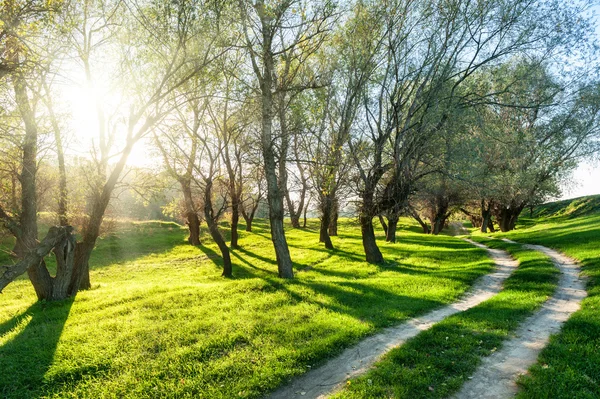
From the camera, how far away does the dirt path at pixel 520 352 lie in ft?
21.6

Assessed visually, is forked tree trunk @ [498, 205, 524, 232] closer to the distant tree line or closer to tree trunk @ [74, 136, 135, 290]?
the distant tree line

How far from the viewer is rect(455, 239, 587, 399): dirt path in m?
6.57

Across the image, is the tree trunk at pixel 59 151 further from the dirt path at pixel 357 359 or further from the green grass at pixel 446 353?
the green grass at pixel 446 353

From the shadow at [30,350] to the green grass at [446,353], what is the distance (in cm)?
635

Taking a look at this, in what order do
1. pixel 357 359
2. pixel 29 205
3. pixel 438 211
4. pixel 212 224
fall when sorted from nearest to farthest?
pixel 357 359 → pixel 29 205 → pixel 212 224 → pixel 438 211

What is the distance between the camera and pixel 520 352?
8078 millimetres

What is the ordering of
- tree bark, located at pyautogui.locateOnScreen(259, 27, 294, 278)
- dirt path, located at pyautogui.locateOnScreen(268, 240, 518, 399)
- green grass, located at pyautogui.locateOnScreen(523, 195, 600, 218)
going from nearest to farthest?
dirt path, located at pyautogui.locateOnScreen(268, 240, 518, 399), tree bark, located at pyautogui.locateOnScreen(259, 27, 294, 278), green grass, located at pyautogui.locateOnScreen(523, 195, 600, 218)

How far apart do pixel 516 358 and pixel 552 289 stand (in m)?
8.12

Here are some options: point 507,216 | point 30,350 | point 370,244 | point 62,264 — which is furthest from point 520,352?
point 507,216

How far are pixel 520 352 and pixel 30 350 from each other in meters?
12.1

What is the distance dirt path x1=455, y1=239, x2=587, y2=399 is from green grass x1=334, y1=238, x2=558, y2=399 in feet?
0.66

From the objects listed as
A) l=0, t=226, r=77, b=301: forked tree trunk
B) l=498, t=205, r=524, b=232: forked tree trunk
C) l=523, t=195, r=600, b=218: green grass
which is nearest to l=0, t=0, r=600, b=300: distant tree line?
l=0, t=226, r=77, b=301: forked tree trunk

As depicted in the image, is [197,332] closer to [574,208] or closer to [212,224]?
[212,224]

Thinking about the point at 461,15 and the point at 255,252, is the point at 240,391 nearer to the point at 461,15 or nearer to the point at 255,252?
the point at 461,15
